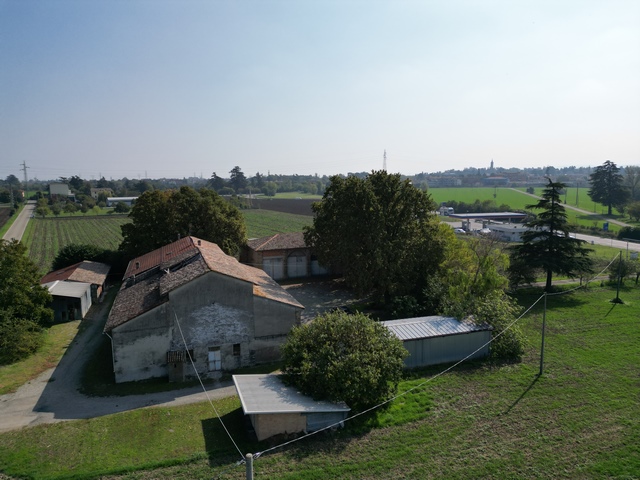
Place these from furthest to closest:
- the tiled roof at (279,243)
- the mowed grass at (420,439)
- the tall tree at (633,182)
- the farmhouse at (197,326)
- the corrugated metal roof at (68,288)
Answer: the tall tree at (633,182) < the tiled roof at (279,243) < the corrugated metal roof at (68,288) < the farmhouse at (197,326) < the mowed grass at (420,439)

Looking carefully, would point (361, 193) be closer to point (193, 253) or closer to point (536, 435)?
point (193, 253)

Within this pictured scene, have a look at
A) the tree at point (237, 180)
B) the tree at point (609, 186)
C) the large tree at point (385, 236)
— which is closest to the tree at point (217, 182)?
the tree at point (237, 180)

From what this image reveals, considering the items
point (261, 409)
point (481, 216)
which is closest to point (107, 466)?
point (261, 409)

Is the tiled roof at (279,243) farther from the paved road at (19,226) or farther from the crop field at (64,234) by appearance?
the paved road at (19,226)

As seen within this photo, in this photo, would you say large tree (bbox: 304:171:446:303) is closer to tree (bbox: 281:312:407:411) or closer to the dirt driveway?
tree (bbox: 281:312:407:411)

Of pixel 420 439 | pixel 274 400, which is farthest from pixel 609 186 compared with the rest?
pixel 274 400

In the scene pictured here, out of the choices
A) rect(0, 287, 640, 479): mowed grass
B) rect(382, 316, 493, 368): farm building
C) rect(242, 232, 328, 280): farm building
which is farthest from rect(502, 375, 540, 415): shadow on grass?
rect(242, 232, 328, 280): farm building
